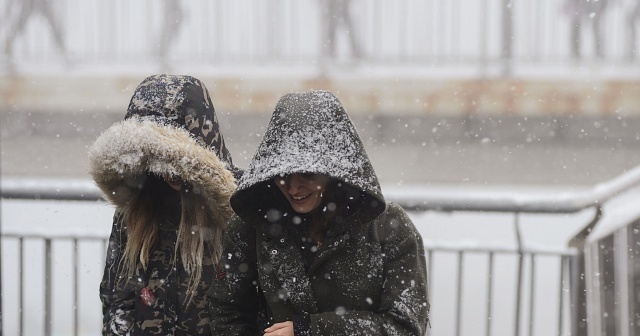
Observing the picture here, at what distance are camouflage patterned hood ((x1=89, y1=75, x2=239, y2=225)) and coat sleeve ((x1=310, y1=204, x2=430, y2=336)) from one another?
1.86 feet

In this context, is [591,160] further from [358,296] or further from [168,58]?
[358,296]

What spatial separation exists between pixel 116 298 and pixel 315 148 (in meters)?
0.92

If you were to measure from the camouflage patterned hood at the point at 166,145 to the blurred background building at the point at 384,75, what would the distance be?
5.47m

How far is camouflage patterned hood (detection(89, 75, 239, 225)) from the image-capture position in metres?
2.23

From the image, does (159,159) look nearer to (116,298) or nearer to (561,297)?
(116,298)

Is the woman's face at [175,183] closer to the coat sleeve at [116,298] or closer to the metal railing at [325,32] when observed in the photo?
the coat sleeve at [116,298]

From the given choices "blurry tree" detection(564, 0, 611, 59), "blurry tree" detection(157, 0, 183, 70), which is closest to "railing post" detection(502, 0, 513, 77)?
"blurry tree" detection(564, 0, 611, 59)

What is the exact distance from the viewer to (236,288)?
2.12 meters

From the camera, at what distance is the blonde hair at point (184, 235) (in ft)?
7.68

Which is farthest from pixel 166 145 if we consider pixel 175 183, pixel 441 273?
pixel 441 273

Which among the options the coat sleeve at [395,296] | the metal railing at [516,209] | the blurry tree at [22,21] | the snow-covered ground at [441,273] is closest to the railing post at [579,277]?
the metal railing at [516,209]

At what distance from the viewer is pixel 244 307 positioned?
85.0 inches

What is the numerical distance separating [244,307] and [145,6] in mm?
7975

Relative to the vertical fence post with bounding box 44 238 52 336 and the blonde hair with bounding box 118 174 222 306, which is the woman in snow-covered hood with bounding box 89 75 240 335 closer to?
the blonde hair with bounding box 118 174 222 306
